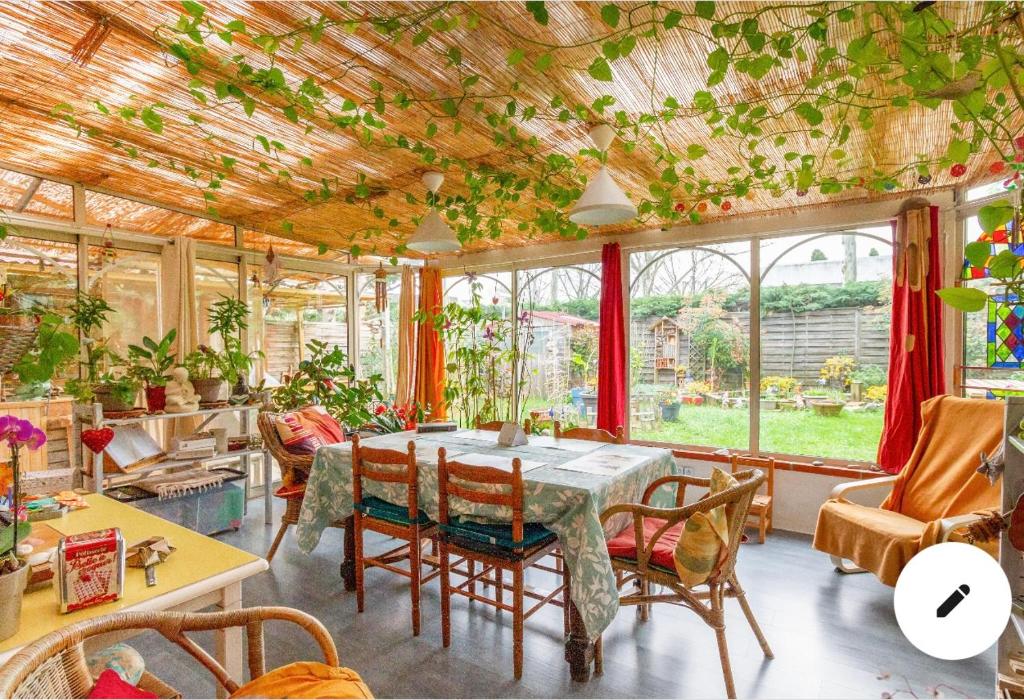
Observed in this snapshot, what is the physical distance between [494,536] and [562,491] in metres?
0.37

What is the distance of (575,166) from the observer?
3.01m

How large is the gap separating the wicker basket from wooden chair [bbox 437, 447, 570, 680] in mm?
2461

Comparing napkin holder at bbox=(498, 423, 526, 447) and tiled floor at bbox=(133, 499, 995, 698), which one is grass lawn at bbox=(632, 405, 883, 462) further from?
napkin holder at bbox=(498, 423, 526, 447)

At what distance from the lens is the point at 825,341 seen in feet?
12.8

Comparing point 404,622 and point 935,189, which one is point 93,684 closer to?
point 404,622

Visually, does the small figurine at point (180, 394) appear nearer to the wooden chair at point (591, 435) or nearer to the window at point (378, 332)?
the window at point (378, 332)

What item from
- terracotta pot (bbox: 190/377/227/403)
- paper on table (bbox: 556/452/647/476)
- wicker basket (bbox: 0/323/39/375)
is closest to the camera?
paper on table (bbox: 556/452/647/476)

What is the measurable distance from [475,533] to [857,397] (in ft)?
10.2

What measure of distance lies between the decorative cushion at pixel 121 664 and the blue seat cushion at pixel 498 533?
4.48 feet

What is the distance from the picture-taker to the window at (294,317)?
4.83 metres

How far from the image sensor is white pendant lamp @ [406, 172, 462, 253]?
2.93m

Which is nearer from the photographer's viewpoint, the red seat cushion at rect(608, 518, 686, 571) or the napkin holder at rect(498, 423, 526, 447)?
the red seat cushion at rect(608, 518, 686, 571)

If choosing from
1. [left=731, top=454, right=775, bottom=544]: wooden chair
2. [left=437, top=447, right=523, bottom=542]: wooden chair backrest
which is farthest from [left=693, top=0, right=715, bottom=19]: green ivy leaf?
[left=731, top=454, right=775, bottom=544]: wooden chair

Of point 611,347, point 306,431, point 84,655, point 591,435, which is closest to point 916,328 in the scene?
point 611,347
